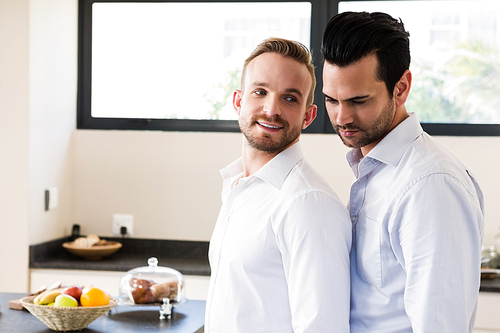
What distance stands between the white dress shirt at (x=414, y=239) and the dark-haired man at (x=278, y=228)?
0.17 feet

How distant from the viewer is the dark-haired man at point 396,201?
1.01m

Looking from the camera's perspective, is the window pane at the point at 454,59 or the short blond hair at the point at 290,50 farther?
the window pane at the point at 454,59

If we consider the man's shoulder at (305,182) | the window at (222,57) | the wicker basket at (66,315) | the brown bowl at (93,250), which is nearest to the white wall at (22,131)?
the brown bowl at (93,250)

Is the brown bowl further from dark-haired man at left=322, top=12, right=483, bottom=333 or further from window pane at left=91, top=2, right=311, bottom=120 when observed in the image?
dark-haired man at left=322, top=12, right=483, bottom=333

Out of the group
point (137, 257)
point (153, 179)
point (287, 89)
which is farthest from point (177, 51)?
point (287, 89)

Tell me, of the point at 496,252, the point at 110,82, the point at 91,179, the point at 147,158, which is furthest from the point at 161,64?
the point at 496,252

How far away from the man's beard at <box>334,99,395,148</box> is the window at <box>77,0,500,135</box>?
A: 2.06 m

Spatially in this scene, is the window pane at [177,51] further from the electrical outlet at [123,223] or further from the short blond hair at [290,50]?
the short blond hair at [290,50]

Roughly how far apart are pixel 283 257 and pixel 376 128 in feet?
1.14

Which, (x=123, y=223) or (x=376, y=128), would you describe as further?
(x=123, y=223)

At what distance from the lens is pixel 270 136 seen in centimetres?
139

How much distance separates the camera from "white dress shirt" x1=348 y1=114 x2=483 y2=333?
3.31ft

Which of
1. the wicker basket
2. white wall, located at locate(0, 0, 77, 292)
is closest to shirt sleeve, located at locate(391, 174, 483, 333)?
the wicker basket

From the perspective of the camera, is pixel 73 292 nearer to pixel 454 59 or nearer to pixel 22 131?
pixel 22 131
